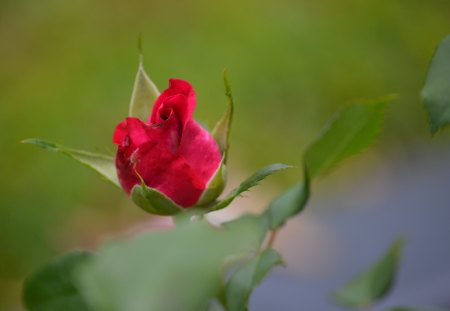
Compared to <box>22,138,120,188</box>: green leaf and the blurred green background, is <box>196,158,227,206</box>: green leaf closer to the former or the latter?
<box>22,138,120,188</box>: green leaf

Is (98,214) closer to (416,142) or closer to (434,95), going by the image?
(416,142)

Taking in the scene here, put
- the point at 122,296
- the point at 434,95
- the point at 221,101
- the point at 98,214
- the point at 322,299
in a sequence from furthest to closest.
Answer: the point at 98,214 < the point at 221,101 < the point at 322,299 < the point at 434,95 < the point at 122,296

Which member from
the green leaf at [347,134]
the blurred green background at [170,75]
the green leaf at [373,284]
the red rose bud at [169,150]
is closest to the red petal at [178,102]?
the red rose bud at [169,150]

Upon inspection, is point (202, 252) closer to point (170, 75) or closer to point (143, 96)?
point (143, 96)

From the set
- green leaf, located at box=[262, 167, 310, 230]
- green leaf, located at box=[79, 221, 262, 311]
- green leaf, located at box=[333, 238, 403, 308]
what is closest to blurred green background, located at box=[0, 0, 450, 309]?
green leaf, located at box=[333, 238, 403, 308]

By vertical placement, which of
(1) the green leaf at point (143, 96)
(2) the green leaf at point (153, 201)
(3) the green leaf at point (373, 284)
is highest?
(1) the green leaf at point (143, 96)

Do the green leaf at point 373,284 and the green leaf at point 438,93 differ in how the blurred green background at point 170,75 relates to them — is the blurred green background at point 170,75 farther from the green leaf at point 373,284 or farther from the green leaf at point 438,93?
the green leaf at point 438,93

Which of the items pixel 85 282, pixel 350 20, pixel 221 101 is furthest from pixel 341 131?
pixel 350 20
